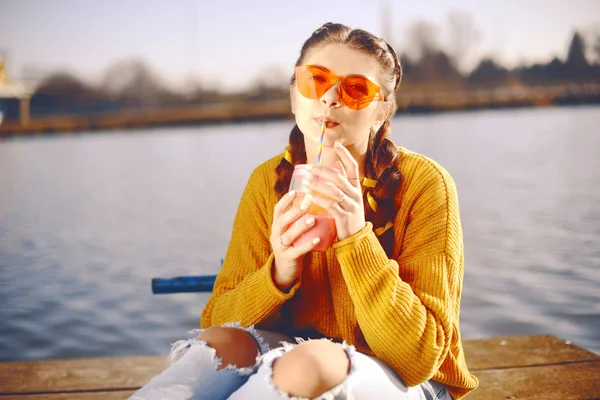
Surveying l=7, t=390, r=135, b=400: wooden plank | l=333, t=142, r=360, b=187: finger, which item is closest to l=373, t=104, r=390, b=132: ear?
l=333, t=142, r=360, b=187: finger

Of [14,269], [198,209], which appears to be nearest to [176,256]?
[14,269]

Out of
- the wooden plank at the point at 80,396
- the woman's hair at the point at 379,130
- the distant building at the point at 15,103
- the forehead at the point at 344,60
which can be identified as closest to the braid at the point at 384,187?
the woman's hair at the point at 379,130

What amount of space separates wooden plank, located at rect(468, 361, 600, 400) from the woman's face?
106 cm

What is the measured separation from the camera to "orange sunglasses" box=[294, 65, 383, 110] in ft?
5.82

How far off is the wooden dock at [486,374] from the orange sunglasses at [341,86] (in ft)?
3.70

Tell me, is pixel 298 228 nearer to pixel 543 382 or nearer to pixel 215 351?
pixel 215 351

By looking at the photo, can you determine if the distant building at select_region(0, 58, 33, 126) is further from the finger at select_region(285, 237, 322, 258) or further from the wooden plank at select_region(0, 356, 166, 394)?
the finger at select_region(285, 237, 322, 258)

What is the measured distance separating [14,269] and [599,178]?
8.85 metres

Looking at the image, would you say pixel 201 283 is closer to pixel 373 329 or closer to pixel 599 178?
pixel 373 329

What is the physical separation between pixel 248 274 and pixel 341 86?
0.63m

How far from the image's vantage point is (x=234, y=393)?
1.47 meters

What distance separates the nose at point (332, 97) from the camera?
1759mm

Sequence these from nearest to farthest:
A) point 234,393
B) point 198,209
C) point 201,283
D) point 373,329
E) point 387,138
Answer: point 234,393
point 373,329
point 387,138
point 201,283
point 198,209

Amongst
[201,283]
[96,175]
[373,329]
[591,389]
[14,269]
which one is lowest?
[96,175]
